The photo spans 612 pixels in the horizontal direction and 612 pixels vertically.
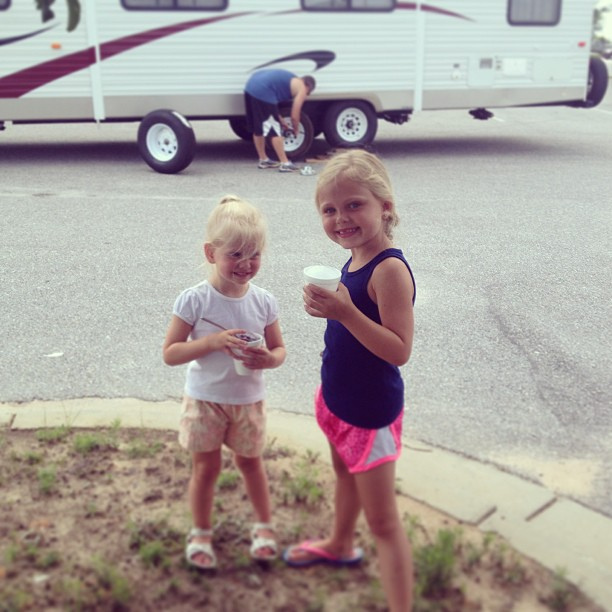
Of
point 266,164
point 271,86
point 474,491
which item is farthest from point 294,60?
point 474,491

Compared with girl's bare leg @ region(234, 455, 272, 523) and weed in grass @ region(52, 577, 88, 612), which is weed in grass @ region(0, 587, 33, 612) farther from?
girl's bare leg @ region(234, 455, 272, 523)

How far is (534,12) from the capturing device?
1177 centimetres

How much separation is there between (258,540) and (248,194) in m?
6.72

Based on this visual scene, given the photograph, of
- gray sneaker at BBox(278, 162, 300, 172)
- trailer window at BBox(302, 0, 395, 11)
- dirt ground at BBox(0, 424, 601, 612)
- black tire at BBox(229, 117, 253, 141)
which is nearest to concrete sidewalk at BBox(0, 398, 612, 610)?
dirt ground at BBox(0, 424, 601, 612)

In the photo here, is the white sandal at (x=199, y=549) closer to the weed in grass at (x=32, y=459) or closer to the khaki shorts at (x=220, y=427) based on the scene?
the khaki shorts at (x=220, y=427)

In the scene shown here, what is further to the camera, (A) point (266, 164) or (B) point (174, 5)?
(A) point (266, 164)

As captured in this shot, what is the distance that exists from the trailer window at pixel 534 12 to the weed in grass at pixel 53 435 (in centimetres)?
1008

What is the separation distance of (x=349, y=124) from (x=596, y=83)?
392cm

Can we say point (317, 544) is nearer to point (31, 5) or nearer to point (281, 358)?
point (281, 358)

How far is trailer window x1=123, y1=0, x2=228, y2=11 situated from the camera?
10.3 metres

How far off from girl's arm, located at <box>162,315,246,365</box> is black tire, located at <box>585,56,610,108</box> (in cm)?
1127

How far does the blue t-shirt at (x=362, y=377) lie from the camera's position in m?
2.39

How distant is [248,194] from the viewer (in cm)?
912

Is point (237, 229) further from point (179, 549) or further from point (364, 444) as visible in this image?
point (179, 549)
